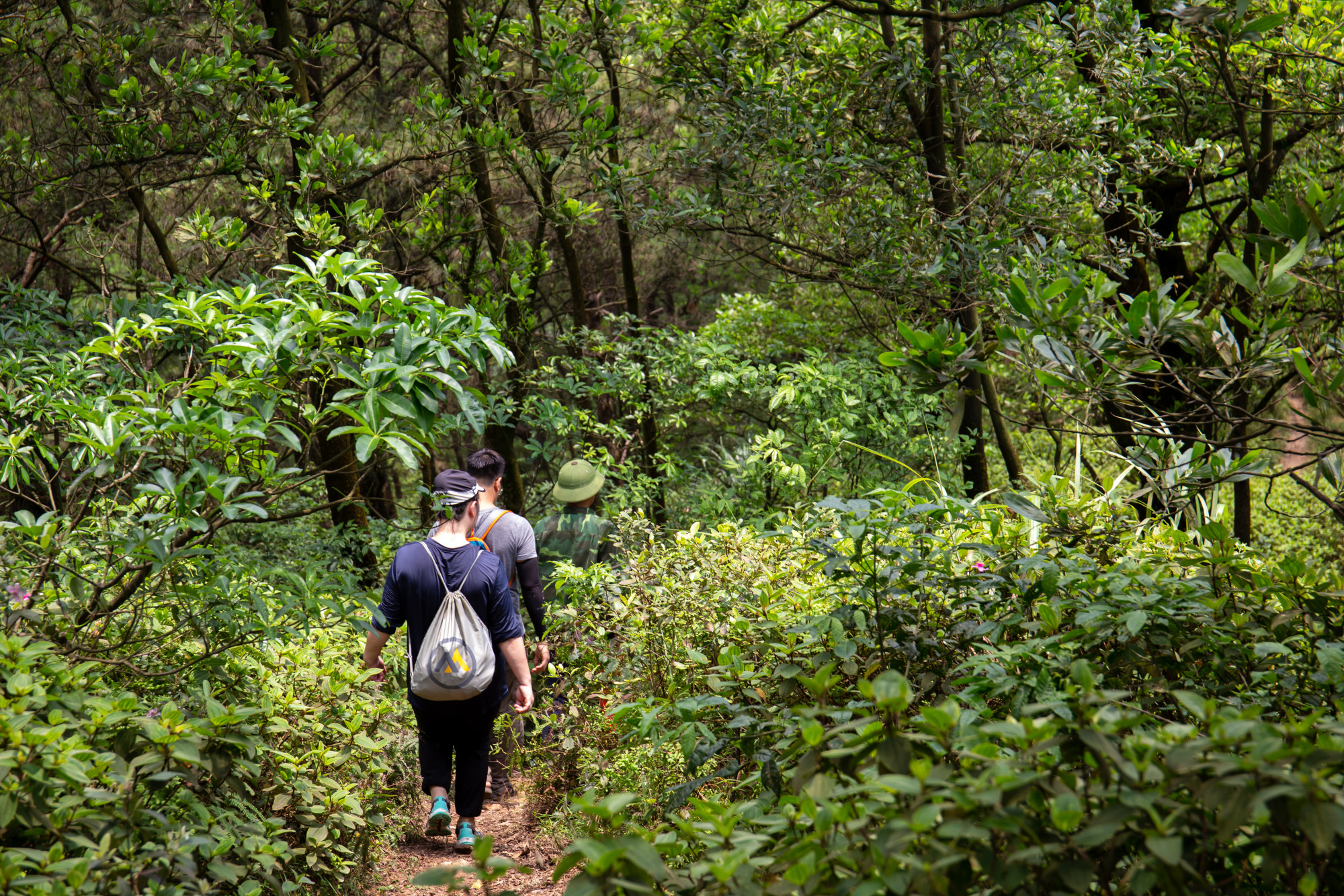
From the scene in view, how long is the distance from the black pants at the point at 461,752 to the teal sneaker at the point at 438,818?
6 centimetres

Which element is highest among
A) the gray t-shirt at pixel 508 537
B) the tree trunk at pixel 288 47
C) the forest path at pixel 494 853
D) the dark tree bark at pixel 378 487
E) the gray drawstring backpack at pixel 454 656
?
the tree trunk at pixel 288 47

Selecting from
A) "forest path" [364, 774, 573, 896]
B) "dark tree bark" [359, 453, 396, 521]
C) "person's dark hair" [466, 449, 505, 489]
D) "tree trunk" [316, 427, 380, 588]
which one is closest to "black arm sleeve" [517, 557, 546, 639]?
"person's dark hair" [466, 449, 505, 489]

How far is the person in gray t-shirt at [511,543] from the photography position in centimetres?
496

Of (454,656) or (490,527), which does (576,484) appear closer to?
(490,527)

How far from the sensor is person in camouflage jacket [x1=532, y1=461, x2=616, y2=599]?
18.7 ft

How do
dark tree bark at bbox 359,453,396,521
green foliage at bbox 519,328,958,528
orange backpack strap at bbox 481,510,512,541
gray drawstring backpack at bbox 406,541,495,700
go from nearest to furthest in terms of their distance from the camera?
gray drawstring backpack at bbox 406,541,495,700, orange backpack strap at bbox 481,510,512,541, green foliage at bbox 519,328,958,528, dark tree bark at bbox 359,453,396,521

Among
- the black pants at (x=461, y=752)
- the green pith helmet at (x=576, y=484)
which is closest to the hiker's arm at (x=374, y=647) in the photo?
the black pants at (x=461, y=752)

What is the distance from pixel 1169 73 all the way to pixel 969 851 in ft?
19.5

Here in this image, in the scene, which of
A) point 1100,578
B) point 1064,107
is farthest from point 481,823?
point 1064,107

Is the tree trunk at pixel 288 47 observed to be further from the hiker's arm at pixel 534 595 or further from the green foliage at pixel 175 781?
the green foliage at pixel 175 781

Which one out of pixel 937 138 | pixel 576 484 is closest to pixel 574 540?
pixel 576 484

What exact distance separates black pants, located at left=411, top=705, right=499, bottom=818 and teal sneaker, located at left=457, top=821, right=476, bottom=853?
0.06 meters

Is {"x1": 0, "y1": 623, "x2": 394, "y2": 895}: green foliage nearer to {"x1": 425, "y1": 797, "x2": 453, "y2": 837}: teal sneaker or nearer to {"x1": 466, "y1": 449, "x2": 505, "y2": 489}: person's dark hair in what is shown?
{"x1": 425, "y1": 797, "x2": 453, "y2": 837}: teal sneaker

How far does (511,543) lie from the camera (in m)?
4.97
